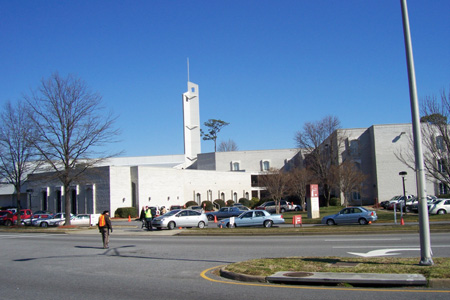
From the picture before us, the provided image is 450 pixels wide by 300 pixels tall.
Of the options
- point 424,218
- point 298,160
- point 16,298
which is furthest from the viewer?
point 298,160

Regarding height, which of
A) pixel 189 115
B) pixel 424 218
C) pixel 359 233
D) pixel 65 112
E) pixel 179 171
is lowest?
pixel 359 233

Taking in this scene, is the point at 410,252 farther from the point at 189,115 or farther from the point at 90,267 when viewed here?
the point at 189,115

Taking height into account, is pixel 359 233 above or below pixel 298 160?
below

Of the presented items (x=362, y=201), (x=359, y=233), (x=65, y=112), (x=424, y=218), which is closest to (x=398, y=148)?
(x=362, y=201)

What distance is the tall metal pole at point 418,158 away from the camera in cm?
988

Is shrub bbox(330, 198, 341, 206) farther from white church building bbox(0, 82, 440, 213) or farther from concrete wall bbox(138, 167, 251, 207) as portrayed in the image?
concrete wall bbox(138, 167, 251, 207)

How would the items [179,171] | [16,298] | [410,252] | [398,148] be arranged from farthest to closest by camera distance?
[179,171] < [398,148] < [410,252] < [16,298]

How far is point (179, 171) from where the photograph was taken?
58000 millimetres

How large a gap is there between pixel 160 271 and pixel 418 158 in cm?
738

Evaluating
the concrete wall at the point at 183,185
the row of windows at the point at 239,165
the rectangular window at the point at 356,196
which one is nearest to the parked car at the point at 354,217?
the concrete wall at the point at 183,185

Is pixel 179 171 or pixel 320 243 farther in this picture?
pixel 179 171

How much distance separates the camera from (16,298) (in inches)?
351

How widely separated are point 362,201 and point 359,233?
3678cm

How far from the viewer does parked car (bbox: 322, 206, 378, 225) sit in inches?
1117
